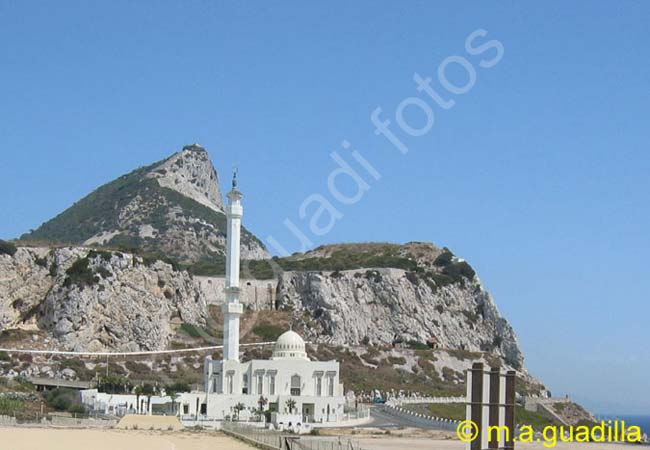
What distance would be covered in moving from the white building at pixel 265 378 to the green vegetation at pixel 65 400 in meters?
9.10

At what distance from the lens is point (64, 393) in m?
67.2

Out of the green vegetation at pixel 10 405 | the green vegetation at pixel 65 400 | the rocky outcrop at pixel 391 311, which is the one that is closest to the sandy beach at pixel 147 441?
the green vegetation at pixel 10 405

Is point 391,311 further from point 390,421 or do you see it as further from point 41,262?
point 390,421

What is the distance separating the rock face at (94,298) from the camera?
89.6m

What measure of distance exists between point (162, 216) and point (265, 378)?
3546 inches

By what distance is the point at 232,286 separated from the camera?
74625mm

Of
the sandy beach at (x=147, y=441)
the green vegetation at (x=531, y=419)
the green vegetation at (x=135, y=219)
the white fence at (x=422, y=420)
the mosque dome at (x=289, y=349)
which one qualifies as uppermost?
the green vegetation at (x=135, y=219)

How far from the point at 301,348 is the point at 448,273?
48125 millimetres

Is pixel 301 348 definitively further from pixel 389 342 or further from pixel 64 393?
pixel 389 342

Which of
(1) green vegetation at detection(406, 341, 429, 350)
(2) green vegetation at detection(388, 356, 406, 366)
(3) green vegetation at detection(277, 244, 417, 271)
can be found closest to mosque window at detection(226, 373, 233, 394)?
(2) green vegetation at detection(388, 356, 406, 366)

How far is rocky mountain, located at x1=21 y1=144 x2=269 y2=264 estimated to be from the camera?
151875mm

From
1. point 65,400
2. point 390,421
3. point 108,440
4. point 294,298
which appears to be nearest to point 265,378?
point 390,421

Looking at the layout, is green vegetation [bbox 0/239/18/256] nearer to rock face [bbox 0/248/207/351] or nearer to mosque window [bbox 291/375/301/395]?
rock face [bbox 0/248/207/351]

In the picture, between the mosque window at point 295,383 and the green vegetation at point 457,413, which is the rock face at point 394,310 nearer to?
the green vegetation at point 457,413
